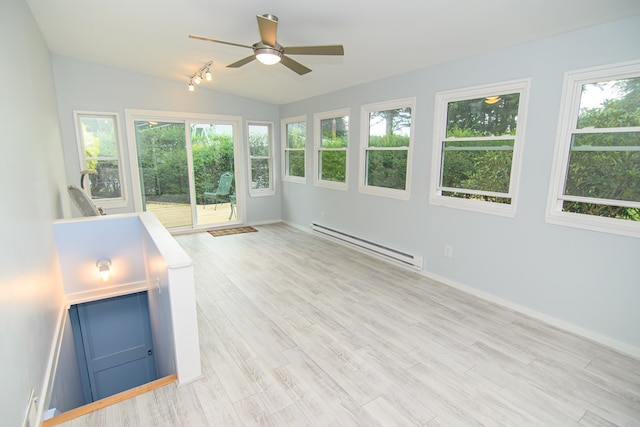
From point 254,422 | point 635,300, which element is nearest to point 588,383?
point 635,300

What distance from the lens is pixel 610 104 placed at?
243 centimetres

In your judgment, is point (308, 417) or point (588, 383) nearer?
point (308, 417)

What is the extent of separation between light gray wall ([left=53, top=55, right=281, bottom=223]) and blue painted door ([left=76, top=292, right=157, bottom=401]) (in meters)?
2.20

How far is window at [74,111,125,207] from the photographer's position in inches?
192

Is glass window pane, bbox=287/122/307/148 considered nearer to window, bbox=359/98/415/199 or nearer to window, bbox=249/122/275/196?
window, bbox=249/122/275/196

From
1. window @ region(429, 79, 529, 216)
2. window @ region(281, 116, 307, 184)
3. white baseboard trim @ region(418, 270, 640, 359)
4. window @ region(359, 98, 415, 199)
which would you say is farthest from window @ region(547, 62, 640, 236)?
window @ region(281, 116, 307, 184)

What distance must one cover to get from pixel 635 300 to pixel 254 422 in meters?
2.88

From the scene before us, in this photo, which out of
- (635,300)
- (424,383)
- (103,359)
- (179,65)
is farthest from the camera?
(179,65)

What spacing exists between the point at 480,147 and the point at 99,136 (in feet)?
18.2

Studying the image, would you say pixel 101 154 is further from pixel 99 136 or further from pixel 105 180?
pixel 105 180

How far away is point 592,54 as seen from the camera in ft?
7.94

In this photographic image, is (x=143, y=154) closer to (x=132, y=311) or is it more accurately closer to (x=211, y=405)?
(x=132, y=311)

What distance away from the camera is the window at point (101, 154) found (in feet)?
16.0

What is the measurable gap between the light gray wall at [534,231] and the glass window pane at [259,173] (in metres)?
3.11
